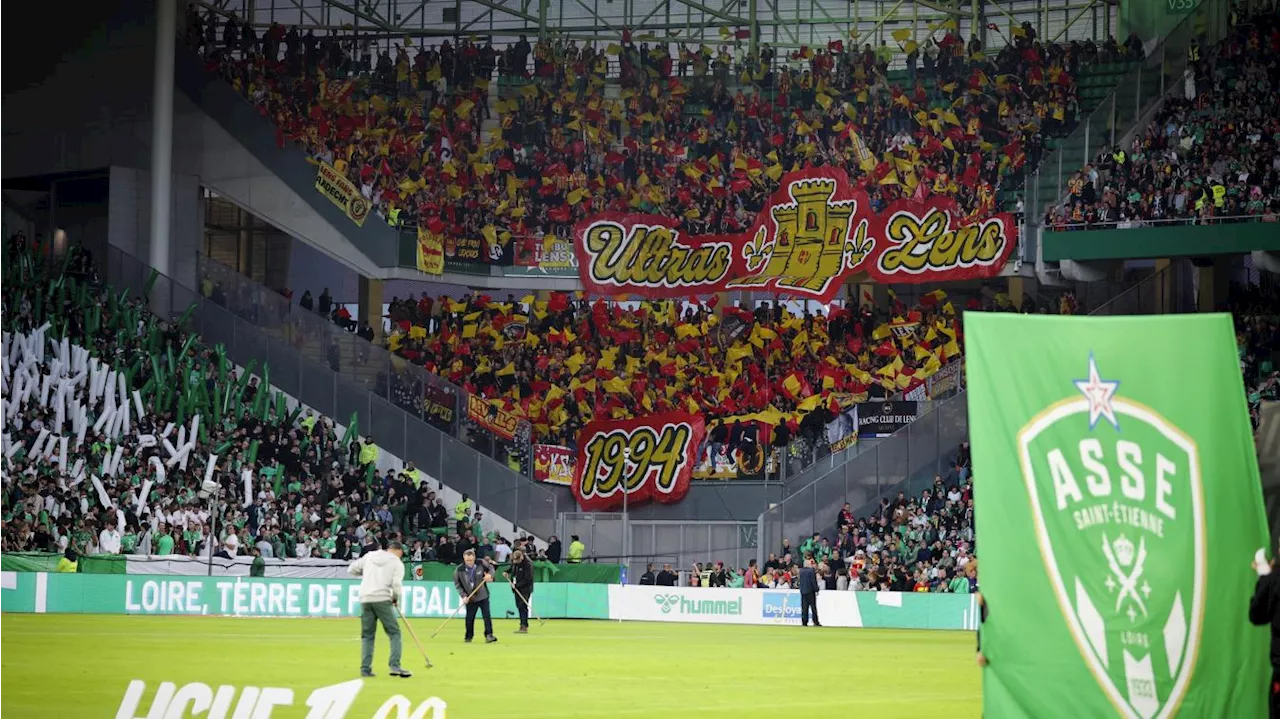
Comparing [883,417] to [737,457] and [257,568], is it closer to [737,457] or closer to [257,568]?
[737,457]

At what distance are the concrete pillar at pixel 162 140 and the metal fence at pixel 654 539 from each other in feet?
43.7

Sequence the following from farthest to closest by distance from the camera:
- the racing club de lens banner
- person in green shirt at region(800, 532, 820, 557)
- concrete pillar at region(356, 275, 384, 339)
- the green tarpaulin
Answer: concrete pillar at region(356, 275, 384, 339), the racing club de lens banner, person in green shirt at region(800, 532, 820, 557), the green tarpaulin

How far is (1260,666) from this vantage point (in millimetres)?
10008

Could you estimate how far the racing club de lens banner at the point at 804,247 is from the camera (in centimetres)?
4731

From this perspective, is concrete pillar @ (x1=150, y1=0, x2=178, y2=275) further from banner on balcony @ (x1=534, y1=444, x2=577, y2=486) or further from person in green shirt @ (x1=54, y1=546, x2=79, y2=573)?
person in green shirt @ (x1=54, y1=546, x2=79, y2=573)

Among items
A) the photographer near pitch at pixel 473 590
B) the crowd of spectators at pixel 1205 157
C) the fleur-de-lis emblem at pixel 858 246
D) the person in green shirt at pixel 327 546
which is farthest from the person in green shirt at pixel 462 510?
→ the crowd of spectators at pixel 1205 157

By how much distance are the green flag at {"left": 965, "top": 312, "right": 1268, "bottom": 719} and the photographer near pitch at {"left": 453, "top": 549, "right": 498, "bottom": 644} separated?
729 inches

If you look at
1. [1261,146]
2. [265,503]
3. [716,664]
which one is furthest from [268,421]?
[1261,146]

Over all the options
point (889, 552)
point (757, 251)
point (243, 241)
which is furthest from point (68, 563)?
point (243, 241)

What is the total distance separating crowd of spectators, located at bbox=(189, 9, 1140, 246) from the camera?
167 feet

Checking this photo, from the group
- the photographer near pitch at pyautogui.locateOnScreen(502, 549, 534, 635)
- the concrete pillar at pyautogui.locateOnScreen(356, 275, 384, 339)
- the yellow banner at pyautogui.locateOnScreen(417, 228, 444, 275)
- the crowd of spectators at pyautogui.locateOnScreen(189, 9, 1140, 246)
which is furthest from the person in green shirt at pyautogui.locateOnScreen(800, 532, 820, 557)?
the concrete pillar at pyautogui.locateOnScreen(356, 275, 384, 339)

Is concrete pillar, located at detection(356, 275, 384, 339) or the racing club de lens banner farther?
concrete pillar, located at detection(356, 275, 384, 339)

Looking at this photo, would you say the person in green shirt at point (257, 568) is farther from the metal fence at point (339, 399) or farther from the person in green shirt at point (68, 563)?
the metal fence at point (339, 399)

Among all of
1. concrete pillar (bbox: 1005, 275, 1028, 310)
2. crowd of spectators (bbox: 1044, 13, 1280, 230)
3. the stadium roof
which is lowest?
concrete pillar (bbox: 1005, 275, 1028, 310)
